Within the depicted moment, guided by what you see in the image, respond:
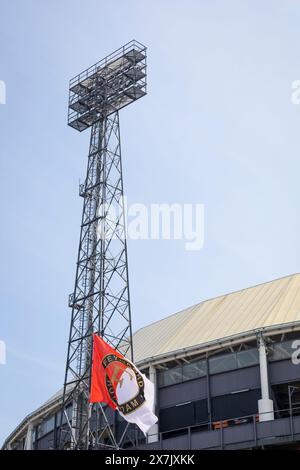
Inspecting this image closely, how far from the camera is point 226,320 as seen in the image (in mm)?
63562

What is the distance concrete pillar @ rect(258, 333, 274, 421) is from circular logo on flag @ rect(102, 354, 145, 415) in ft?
29.0

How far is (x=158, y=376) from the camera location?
6094 cm

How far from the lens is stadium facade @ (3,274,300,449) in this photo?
5194 centimetres

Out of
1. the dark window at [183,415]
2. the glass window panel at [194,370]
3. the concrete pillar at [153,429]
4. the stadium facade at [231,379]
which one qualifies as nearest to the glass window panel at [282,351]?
the stadium facade at [231,379]

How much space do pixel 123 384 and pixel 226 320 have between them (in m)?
16.2

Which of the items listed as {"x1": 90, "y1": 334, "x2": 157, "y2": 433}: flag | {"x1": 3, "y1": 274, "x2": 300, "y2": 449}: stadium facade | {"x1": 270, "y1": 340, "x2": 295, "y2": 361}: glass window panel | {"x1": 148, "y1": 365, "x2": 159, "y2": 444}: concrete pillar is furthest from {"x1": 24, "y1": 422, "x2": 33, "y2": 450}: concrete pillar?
{"x1": 270, "y1": 340, "x2": 295, "y2": 361}: glass window panel

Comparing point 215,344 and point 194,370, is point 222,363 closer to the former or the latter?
point 215,344

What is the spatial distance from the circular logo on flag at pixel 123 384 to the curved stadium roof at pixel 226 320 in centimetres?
927

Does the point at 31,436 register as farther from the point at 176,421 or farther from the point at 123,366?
the point at 123,366

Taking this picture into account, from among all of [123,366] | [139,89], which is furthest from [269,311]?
[139,89]

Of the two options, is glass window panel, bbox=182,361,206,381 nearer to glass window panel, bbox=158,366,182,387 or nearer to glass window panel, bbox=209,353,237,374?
glass window panel, bbox=158,366,182,387

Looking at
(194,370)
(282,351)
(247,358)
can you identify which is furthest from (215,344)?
(282,351)

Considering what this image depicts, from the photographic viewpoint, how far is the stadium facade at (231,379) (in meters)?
51.9
